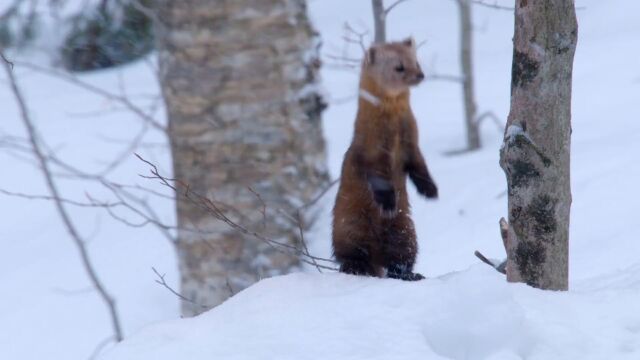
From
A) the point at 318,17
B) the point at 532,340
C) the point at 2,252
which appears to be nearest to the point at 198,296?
the point at 532,340

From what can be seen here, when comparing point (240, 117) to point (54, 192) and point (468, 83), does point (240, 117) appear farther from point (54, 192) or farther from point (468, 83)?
point (468, 83)

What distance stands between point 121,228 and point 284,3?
11.8ft

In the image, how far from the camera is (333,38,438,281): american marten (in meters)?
3.19

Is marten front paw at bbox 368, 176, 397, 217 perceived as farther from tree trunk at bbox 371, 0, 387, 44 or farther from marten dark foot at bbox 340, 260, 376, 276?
tree trunk at bbox 371, 0, 387, 44

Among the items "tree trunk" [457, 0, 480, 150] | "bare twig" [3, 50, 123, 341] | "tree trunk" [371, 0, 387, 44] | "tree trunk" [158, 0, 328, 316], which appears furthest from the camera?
"tree trunk" [457, 0, 480, 150]

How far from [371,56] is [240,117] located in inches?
58.3

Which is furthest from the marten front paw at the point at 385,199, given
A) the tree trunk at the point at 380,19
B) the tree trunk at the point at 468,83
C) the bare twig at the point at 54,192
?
Result: the tree trunk at the point at 468,83

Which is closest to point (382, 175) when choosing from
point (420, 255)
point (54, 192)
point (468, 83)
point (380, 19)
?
point (380, 19)

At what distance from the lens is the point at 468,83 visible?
8523mm

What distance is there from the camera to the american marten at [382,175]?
10.5 ft

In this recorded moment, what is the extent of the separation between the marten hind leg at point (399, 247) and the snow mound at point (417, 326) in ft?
2.12

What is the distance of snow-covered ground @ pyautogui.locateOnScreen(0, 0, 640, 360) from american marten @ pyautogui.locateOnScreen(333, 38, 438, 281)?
0.36 metres

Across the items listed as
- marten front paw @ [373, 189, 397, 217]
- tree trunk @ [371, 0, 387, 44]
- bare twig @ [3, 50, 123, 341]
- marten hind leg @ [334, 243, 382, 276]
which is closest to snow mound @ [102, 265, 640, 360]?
marten front paw @ [373, 189, 397, 217]

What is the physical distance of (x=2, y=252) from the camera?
25.4 feet
